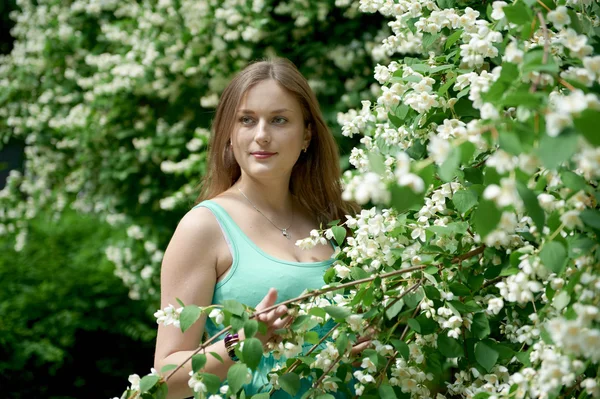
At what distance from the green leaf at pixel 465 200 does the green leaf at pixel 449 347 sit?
0.28 metres

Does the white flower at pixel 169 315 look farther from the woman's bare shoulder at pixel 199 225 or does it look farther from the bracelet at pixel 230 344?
the woman's bare shoulder at pixel 199 225

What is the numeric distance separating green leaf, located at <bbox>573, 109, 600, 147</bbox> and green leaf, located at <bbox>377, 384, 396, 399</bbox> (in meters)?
0.82

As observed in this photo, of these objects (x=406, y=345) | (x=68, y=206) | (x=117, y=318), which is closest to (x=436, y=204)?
(x=406, y=345)

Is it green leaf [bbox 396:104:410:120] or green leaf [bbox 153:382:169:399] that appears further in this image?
green leaf [bbox 396:104:410:120]

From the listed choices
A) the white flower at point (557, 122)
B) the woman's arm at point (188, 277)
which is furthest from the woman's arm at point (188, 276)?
the white flower at point (557, 122)

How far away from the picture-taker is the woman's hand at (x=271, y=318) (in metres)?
1.46

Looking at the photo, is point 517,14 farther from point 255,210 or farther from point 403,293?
point 255,210

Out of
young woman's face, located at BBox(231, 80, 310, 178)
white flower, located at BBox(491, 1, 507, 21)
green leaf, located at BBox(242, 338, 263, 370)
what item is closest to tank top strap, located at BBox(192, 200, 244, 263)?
young woman's face, located at BBox(231, 80, 310, 178)

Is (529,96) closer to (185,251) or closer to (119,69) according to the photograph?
(185,251)

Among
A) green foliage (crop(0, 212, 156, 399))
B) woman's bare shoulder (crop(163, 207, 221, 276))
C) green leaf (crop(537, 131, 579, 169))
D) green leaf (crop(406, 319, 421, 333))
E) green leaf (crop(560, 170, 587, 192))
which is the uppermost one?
green leaf (crop(537, 131, 579, 169))

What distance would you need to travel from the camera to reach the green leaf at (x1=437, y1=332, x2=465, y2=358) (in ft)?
5.15

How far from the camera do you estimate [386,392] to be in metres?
1.55

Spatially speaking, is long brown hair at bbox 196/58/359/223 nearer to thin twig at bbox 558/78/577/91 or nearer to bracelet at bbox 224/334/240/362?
bracelet at bbox 224/334/240/362

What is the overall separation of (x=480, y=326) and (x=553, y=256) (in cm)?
44
